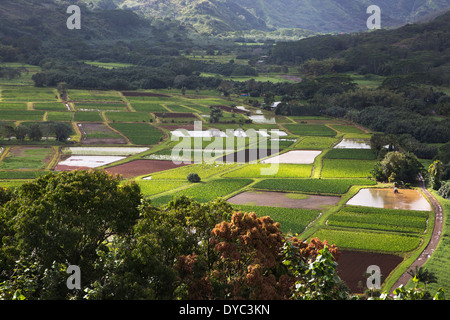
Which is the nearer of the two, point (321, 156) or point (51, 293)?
point (51, 293)

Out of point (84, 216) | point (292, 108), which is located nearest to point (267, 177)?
point (84, 216)

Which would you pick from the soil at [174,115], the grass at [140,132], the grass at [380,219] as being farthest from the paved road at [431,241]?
the soil at [174,115]

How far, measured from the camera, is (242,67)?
173750mm

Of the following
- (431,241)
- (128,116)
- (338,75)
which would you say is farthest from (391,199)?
(338,75)

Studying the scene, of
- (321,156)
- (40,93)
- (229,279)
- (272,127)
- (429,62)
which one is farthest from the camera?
(429,62)

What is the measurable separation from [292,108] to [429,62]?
63.4 m

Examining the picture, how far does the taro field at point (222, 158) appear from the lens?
4697cm

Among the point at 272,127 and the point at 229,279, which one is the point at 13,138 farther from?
the point at 229,279

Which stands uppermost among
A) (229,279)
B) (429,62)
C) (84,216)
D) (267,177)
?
(429,62)

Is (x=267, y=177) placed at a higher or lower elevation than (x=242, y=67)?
lower

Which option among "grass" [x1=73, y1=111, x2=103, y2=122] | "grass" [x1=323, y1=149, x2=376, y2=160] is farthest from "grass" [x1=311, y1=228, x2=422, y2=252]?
"grass" [x1=73, y1=111, x2=103, y2=122]

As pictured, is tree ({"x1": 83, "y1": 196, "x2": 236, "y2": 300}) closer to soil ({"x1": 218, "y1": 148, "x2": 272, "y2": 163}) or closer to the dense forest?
the dense forest

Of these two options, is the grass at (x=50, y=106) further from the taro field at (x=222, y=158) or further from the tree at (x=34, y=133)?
the tree at (x=34, y=133)

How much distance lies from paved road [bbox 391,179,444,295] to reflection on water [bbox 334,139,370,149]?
2597cm
